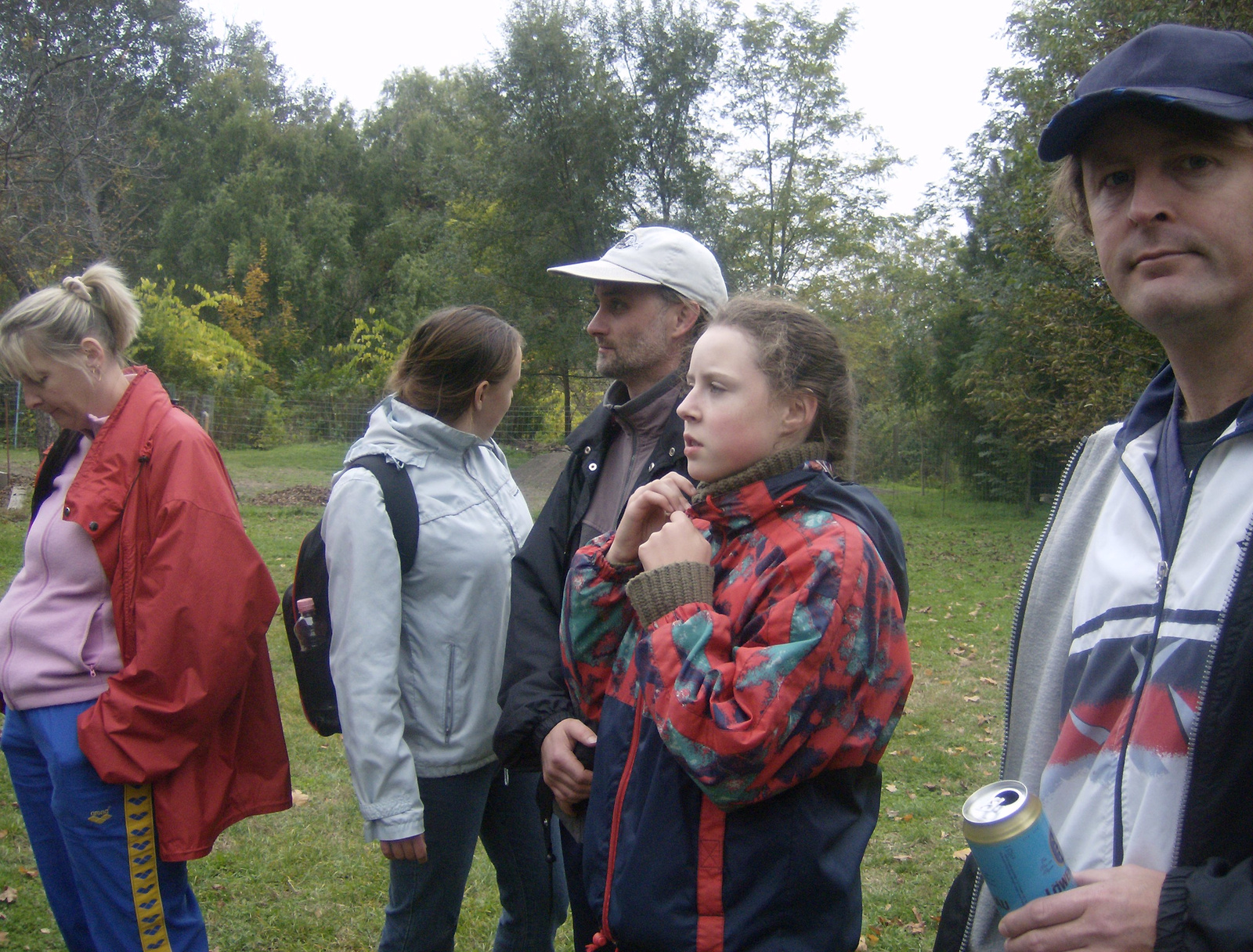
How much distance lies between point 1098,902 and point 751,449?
0.97 m

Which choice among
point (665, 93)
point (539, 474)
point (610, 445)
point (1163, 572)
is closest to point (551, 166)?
point (665, 93)

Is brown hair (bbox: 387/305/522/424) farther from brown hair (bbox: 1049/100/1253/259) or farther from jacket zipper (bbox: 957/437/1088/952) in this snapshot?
jacket zipper (bbox: 957/437/1088/952)

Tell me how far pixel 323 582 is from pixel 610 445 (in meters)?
0.89

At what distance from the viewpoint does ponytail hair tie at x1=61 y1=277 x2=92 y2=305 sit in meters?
2.83

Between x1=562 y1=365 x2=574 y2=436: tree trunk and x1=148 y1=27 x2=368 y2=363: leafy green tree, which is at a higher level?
x1=148 y1=27 x2=368 y2=363: leafy green tree

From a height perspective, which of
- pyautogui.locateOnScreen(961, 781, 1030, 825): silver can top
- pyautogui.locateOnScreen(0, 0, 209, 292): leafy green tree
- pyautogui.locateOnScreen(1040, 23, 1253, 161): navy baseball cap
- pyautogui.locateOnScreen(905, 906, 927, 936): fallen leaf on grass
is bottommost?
pyautogui.locateOnScreen(905, 906, 927, 936): fallen leaf on grass

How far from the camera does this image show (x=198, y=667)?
8.16 ft

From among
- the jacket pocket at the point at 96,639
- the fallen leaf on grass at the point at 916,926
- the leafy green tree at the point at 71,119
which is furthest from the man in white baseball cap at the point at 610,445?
the leafy green tree at the point at 71,119

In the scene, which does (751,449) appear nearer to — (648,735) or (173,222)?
(648,735)

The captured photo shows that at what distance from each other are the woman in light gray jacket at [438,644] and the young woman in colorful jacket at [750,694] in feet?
2.71

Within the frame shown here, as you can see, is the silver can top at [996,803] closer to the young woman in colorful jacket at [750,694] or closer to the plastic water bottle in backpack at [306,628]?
the young woman in colorful jacket at [750,694]

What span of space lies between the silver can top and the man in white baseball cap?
108 centimetres

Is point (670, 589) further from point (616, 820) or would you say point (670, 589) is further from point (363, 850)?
point (363, 850)

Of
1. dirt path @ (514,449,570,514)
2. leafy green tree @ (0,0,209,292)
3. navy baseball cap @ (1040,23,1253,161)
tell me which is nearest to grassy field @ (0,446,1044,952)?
navy baseball cap @ (1040,23,1253,161)
